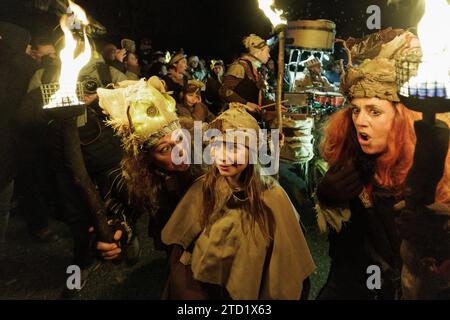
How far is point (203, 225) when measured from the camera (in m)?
2.53

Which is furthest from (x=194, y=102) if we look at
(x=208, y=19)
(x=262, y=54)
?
(x=208, y=19)

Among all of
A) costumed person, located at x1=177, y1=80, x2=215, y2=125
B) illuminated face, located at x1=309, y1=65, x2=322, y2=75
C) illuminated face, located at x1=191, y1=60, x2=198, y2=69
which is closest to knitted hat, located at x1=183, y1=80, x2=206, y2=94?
costumed person, located at x1=177, y1=80, x2=215, y2=125

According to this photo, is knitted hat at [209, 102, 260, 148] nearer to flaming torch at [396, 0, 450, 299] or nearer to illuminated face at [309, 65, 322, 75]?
flaming torch at [396, 0, 450, 299]

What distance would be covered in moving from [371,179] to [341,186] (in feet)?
0.80

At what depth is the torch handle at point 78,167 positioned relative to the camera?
1.82 m

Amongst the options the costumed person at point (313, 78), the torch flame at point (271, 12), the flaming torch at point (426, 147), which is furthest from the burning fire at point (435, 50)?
the costumed person at point (313, 78)

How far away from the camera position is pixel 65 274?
165 inches

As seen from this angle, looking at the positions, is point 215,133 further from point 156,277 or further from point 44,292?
point 44,292

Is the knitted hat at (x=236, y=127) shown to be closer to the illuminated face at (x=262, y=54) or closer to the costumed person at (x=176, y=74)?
the illuminated face at (x=262, y=54)

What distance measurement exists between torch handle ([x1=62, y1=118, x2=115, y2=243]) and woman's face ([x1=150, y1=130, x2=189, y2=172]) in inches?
31.8

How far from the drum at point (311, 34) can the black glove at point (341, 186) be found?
479cm

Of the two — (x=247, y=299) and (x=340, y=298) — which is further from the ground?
(x=247, y=299)

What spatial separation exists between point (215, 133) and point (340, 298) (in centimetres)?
177

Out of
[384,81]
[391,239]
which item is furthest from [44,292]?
[384,81]
